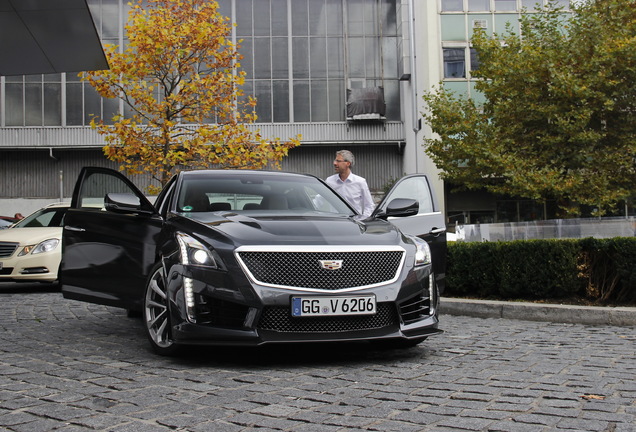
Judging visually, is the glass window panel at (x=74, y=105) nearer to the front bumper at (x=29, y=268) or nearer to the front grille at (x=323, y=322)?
the front bumper at (x=29, y=268)

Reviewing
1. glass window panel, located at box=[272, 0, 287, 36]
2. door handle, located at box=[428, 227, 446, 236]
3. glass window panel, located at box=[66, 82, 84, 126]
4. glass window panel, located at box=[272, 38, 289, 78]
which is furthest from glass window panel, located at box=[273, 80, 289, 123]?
door handle, located at box=[428, 227, 446, 236]

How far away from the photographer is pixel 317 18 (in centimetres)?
3925

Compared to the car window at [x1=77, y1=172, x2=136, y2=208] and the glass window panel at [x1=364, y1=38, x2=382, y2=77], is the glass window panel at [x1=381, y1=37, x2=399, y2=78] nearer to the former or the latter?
the glass window panel at [x1=364, y1=38, x2=382, y2=77]

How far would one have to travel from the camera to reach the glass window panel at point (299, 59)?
38812 millimetres

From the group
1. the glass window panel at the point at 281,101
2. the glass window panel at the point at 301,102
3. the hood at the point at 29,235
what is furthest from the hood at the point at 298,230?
the glass window panel at the point at 301,102

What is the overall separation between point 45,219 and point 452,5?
88.3ft

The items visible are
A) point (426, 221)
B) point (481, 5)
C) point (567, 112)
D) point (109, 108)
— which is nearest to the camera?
point (426, 221)

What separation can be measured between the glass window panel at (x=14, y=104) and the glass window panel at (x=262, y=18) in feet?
40.4

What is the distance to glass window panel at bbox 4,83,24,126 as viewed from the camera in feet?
125

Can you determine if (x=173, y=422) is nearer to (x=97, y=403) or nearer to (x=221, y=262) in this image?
(x=97, y=403)

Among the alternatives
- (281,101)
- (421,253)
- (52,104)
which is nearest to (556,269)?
(421,253)

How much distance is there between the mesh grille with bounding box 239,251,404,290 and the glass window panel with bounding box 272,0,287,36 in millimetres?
35249

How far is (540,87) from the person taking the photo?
27.3 m

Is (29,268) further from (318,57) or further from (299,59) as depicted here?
(318,57)
